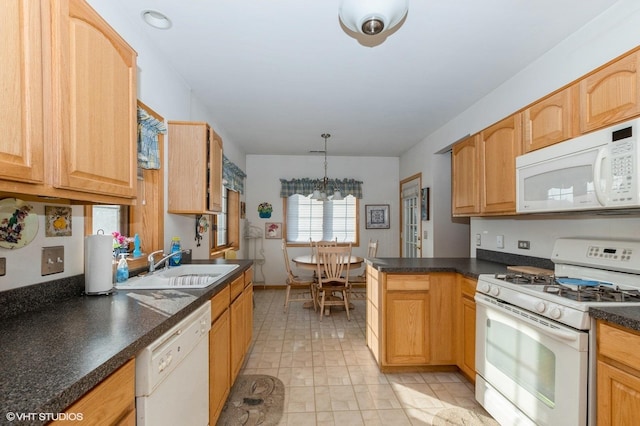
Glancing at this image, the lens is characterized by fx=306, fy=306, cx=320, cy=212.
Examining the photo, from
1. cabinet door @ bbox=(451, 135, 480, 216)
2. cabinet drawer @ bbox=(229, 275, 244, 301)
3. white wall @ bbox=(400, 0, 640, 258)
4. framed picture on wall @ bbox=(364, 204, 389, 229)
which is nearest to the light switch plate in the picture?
cabinet drawer @ bbox=(229, 275, 244, 301)

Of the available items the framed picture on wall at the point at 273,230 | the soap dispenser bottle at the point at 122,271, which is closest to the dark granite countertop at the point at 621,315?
the soap dispenser bottle at the point at 122,271

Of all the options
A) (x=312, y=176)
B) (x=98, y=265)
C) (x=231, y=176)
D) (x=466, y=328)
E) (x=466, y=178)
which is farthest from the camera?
(x=312, y=176)

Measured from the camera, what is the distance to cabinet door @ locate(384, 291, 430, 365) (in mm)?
2420

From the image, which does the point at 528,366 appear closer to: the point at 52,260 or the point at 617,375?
the point at 617,375

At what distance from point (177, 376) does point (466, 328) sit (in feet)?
6.51

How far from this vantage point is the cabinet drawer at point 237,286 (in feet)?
6.86

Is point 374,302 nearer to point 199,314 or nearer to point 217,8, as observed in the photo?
point 199,314

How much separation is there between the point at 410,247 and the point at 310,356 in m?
3.09

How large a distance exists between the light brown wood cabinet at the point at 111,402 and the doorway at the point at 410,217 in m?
4.29

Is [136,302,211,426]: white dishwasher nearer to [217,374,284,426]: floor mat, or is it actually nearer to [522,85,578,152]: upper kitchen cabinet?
[217,374,284,426]: floor mat

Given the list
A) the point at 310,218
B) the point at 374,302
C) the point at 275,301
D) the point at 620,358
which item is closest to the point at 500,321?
the point at 620,358

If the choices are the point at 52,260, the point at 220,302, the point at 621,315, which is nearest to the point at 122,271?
the point at 52,260

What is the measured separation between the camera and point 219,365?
1.76 meters

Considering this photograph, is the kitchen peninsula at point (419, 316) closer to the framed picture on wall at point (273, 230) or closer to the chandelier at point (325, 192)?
the chandelier at point (325, 192)
